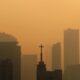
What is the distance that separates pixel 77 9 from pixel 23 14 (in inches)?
16.9

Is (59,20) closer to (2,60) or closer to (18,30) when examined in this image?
(18,30)

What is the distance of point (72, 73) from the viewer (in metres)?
2.88

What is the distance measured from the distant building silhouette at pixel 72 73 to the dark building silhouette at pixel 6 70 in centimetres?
41

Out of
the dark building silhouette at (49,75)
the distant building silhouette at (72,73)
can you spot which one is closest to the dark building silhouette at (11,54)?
the dark building silhouette at (49,75)

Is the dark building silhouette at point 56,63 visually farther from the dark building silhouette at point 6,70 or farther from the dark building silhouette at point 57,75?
the dark building silhouette at point 6,70

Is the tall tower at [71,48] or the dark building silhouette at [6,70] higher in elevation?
the tall tower at [71,48]

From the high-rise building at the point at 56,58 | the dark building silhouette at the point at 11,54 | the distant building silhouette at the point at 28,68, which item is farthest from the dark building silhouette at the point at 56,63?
the dark building silhouette at the point at 11,54

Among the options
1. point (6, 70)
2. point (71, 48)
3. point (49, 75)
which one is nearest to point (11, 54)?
point (6, 70)

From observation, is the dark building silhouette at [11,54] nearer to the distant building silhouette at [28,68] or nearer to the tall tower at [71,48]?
the distant building silhouette at [28,68]

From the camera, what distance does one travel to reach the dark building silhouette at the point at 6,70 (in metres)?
2.88

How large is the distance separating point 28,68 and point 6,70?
17 cm

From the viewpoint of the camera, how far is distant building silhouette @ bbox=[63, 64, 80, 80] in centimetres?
288

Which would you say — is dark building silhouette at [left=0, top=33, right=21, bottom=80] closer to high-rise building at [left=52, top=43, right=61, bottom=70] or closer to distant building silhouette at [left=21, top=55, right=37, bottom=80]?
distant building silhouette at [left=21, top=55, right=37, bottom=80]

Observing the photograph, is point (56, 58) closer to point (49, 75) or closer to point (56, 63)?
point (56, 63)
